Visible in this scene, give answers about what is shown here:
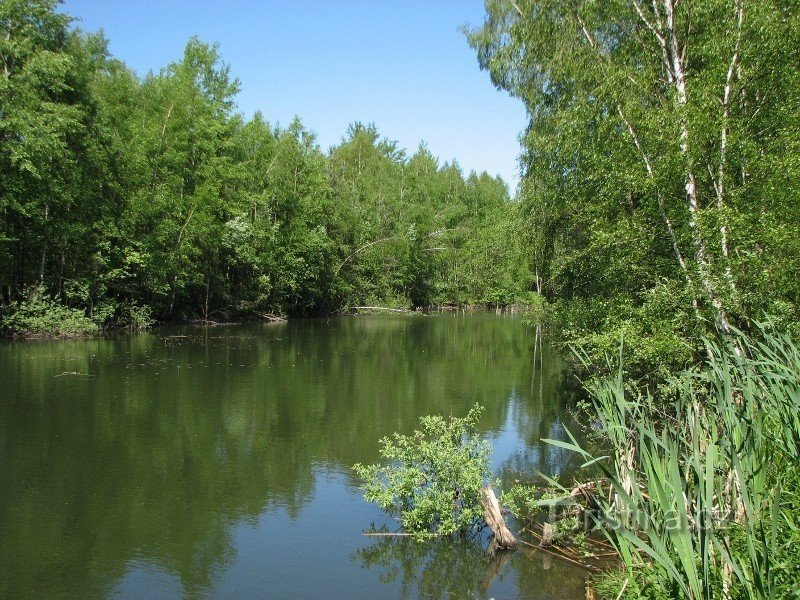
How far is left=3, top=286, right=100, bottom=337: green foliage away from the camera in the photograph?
24547 millimetres

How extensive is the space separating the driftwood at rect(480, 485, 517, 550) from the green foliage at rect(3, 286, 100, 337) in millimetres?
22109

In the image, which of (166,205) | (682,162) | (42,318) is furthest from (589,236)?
(166,205)

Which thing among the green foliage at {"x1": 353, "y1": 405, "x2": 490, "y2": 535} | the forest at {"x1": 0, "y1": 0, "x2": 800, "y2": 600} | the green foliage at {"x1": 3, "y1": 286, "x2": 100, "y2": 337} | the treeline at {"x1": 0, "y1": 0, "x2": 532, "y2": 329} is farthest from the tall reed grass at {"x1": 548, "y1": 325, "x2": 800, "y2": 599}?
the green foliage at {"x1": 3, "y1": 286, "x2": 100, "y2": 337}

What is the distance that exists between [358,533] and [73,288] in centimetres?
2272

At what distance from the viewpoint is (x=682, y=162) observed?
402 inches

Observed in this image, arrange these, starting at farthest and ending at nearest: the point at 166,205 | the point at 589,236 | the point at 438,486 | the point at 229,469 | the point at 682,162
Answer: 1. the point at 166,205
2. the point at 589,236
3. the point at 229,469
4. the point at 682,162
5. the point at 438,486

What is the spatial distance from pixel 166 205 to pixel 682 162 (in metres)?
25.1

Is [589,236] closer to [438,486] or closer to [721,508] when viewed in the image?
[438,486]

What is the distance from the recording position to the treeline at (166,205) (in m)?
23.5

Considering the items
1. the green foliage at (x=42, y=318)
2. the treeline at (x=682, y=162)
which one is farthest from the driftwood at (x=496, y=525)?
the green foliage at (x=42, y=318)

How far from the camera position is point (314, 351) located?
26.0 m

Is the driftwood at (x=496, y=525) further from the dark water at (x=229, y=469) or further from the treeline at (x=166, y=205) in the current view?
the treeline at (x=166, y=205)

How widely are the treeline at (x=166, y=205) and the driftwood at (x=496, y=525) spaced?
11973 millimetres

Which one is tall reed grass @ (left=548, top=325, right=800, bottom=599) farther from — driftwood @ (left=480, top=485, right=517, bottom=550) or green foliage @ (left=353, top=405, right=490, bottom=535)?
green foliage @ (left=353, top=405, right=490, bottom=535)
